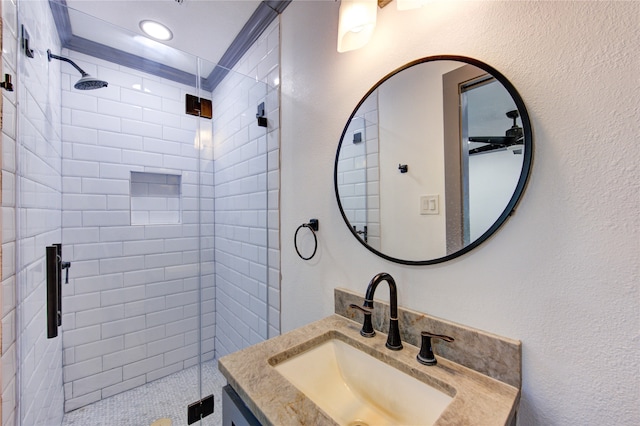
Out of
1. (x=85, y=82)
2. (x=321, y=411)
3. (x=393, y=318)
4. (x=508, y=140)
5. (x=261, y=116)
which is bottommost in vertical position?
(x=321, y=411)

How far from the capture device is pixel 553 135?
24.5 inches

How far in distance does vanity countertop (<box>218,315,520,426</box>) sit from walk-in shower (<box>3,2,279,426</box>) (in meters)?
0.74

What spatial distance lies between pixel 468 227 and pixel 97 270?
2310 mm

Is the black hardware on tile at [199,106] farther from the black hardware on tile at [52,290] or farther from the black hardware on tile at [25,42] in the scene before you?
the black hardware on tile at [52,290]

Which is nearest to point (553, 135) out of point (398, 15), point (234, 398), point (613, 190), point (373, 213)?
point (613, 190)

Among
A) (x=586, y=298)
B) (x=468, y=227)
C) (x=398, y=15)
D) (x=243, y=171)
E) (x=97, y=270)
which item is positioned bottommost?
(x=97, y=270)

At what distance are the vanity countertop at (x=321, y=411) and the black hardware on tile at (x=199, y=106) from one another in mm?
1798

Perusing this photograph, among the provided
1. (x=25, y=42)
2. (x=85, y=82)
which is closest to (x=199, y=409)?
(x=25, y=42)

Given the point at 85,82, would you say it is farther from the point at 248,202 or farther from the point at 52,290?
the point at 52,290

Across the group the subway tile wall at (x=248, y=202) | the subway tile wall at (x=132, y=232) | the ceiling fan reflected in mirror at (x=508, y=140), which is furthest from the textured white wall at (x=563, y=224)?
the subway tile wall at (x=132, y=232)

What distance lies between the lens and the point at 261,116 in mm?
1676

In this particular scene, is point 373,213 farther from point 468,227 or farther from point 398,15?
point 398,15

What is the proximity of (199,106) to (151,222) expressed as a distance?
0.98 m

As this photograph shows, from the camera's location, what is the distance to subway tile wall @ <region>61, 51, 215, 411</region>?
1.77 metres
